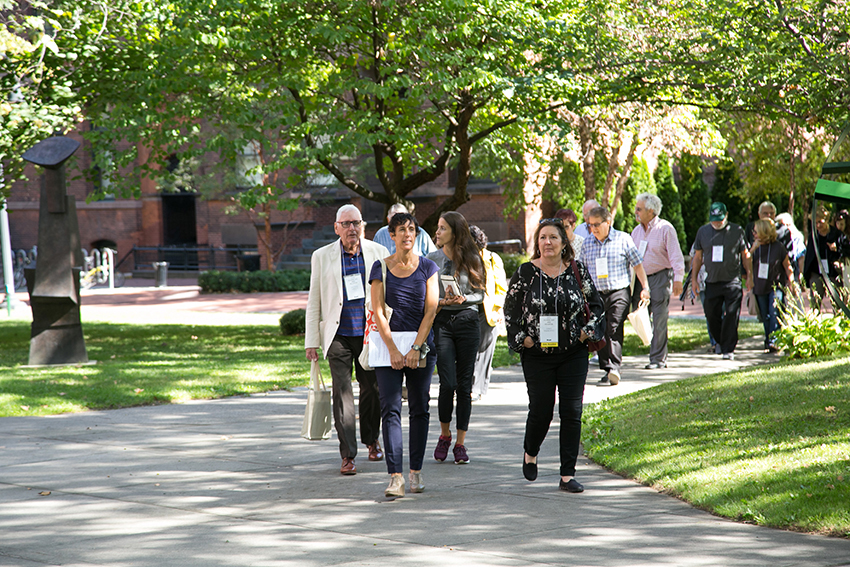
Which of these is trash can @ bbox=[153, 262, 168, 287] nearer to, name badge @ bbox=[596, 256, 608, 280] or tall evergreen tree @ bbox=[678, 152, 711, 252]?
tall evergreen tree @ bbox=[678, 152, 711, 252]

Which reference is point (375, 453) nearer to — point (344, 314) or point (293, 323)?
point (344, 314)

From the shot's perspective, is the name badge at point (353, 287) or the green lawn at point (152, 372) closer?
the name badge at point (353, 287)

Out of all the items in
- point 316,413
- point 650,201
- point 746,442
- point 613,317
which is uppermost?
point 650,201

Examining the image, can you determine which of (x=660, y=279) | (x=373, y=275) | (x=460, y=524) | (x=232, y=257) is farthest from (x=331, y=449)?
(x=232, y=257)

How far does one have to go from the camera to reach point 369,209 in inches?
1347

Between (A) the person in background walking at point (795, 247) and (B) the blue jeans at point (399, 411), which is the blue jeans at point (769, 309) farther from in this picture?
(B) the blue jeans at point (399, 411)

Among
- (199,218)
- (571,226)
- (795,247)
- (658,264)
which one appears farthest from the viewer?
(199,218)

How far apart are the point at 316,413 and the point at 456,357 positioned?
1.15m

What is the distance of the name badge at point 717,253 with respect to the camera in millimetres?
12805

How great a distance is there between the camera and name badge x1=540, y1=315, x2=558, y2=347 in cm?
621

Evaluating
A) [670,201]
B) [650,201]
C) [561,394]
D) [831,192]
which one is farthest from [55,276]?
[670,201]

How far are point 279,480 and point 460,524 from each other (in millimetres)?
1679

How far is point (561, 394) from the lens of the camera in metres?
6.41

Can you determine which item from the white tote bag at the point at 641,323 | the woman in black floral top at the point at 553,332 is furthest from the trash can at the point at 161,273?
the woman in black floral top at the point at 553,332
